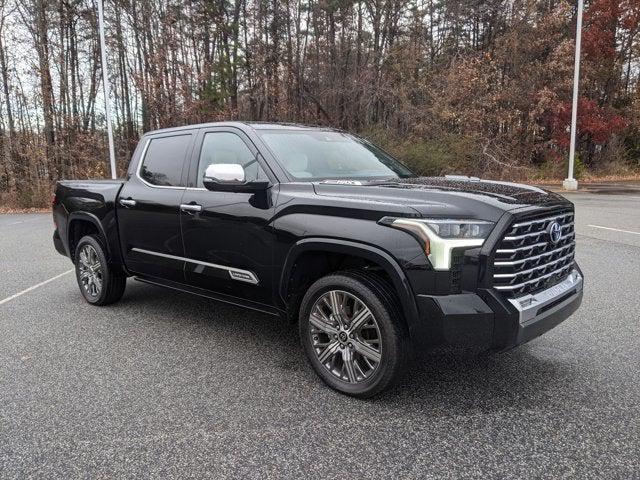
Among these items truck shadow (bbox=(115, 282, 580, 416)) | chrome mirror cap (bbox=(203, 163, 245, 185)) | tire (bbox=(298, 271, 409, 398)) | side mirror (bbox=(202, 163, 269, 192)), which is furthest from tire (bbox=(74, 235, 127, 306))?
tire (bbox=(298, 271, 409, 398))

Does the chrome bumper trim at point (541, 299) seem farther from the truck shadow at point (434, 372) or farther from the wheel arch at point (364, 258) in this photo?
the wheel arch at point (364, 258)

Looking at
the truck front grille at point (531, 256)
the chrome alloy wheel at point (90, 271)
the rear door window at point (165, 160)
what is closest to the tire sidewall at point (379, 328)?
the truck front grille at point (531, 256)

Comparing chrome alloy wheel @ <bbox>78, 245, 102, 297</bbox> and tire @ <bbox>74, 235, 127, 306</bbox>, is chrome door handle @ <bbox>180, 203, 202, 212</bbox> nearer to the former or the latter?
tire @ <bbox>74, 235, 127, 306</bbox>

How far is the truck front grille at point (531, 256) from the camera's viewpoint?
2842 millimetres

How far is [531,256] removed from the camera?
3.03 m

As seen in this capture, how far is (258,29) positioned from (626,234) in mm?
22375

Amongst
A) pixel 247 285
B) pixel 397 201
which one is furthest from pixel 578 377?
pixel 247 285

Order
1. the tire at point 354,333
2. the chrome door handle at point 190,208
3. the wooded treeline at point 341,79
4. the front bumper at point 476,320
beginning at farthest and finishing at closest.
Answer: the wooded treeline at point 341,79
the chrome door handle at point 190,208
the tire at point 354,333
the front bumper at point 476,320

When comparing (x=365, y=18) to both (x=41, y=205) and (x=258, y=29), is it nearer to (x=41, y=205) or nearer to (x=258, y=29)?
(x=258, y=29)

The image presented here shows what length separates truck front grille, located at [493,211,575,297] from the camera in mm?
2842

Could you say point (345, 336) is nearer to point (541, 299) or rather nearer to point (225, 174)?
point (541, 299)

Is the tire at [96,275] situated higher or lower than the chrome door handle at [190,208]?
lower

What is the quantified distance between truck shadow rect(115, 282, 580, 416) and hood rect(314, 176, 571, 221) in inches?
32.8

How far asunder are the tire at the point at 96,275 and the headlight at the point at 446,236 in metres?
3.65
